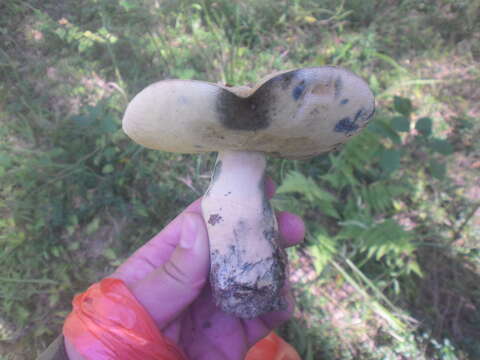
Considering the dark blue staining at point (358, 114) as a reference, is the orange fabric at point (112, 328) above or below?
below

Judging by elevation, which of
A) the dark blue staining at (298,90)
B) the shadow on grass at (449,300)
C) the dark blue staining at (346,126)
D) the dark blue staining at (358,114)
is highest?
the dark blue staining at (298,90)

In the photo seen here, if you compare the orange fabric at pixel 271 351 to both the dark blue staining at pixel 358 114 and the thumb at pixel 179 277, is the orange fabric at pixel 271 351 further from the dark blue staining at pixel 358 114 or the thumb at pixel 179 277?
the dark blue staining at pixel 358 114

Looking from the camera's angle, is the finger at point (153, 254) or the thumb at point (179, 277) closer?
the thumb at point (179, 277)

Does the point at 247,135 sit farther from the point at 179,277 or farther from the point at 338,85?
the point at 179,277

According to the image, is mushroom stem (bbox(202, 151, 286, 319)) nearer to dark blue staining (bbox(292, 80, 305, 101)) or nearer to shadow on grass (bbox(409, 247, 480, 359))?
dark blue staining (bbox(292, 80, 305, 101))

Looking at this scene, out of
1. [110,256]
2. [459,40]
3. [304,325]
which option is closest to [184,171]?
[110,256]

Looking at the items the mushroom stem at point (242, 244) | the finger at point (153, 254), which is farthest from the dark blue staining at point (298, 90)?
the finger at point (153, 254)
